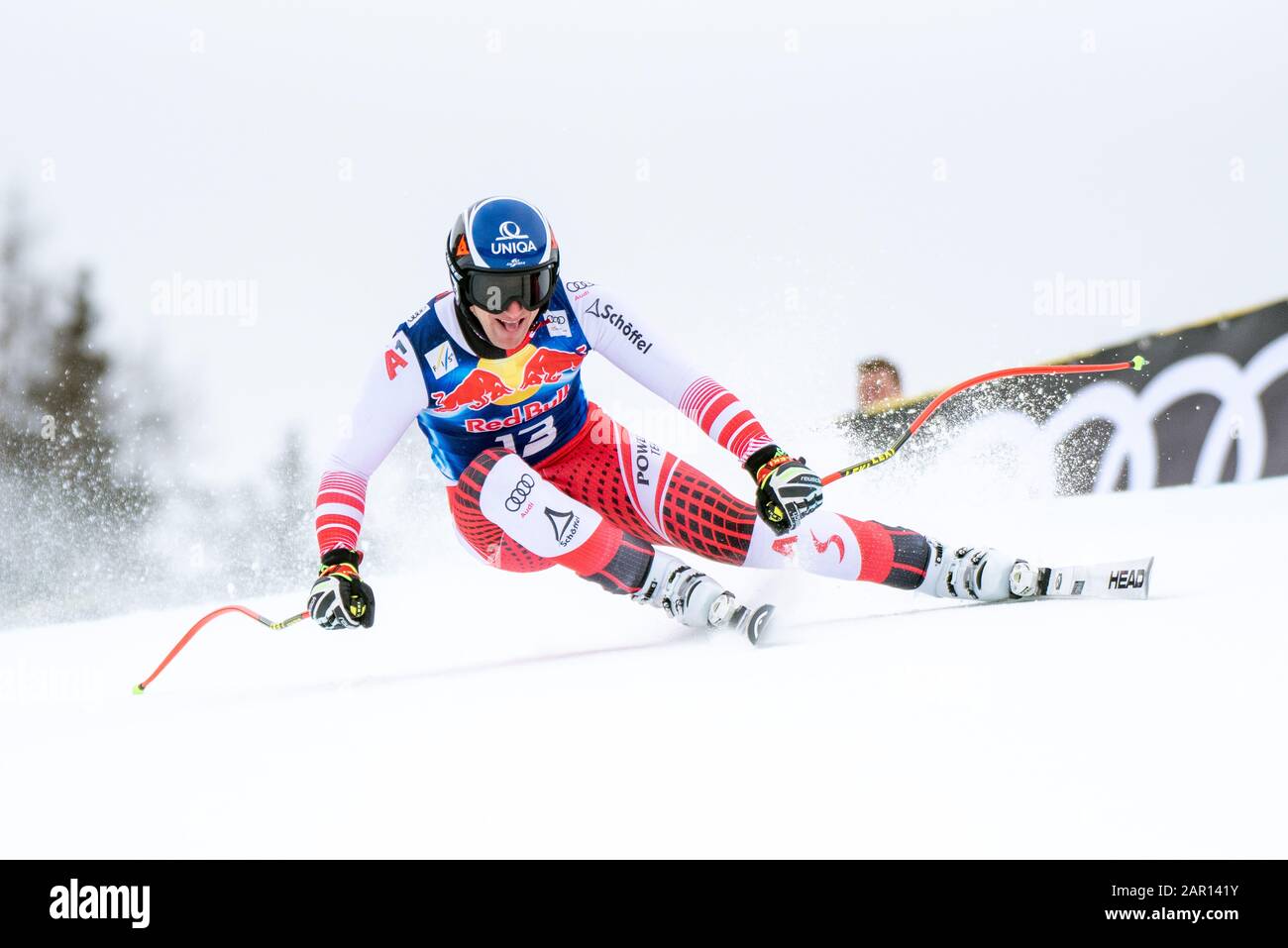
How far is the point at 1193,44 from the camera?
6.26 meters

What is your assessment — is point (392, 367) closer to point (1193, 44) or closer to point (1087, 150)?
point (1087, 150)

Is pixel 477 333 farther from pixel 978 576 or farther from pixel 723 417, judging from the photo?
pixel 978 576

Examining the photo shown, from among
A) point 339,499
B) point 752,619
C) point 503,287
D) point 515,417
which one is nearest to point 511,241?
point 503,287

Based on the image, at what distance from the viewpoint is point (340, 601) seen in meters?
2.21

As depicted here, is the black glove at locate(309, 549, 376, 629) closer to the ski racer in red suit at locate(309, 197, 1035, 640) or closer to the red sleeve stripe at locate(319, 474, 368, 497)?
the ski racer in red suit at locate(309, 197, 1035, 640)

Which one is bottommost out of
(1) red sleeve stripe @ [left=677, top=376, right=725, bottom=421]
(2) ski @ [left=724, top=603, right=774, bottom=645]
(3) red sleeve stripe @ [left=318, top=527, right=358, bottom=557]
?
(2) ski @ [left=724, top=603, right=774, bottom=645]

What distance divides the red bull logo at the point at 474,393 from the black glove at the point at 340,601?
500mm

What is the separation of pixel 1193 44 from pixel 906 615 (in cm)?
538

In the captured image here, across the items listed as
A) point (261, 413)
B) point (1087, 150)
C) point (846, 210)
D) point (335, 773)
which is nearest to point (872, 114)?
point (846, 210)

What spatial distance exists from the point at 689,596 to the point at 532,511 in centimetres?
41

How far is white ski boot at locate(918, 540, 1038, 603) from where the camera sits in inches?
96.9

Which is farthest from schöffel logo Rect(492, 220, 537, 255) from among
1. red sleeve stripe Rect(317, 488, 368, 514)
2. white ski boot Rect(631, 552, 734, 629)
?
white ski boot Rect(631, 552, 734, 629)
